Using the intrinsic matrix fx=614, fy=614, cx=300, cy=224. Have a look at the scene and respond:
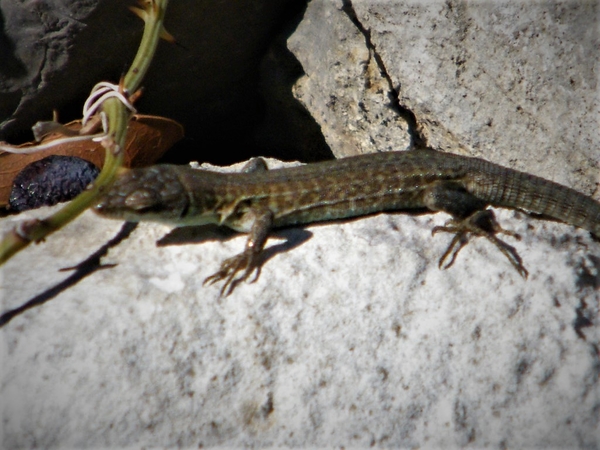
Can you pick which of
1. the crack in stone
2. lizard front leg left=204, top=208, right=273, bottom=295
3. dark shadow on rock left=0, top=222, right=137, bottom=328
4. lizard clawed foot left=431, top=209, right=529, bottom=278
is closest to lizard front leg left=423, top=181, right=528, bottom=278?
lizard clawed foot left=431, top=209, right=529, bottom=278

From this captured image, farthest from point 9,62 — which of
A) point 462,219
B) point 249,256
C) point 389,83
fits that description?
point 462,219

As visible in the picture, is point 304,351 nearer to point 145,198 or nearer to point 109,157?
point 145,198

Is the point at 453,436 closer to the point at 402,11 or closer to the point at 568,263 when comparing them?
the point at 568,263

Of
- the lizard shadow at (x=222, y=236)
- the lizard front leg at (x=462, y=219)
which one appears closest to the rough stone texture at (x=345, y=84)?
the lizard front leg at (x=462, y=219)

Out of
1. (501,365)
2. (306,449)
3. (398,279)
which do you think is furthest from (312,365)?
(501,365)

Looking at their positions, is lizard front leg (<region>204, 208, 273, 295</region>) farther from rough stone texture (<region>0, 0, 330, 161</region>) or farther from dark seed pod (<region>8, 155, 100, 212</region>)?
rough stone texture (<region>0, 0, 330, 161</region>)
